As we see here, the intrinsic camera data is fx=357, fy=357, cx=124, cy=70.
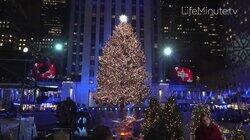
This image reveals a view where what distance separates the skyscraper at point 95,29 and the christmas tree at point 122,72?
5139 centimetres

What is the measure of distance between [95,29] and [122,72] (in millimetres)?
58418

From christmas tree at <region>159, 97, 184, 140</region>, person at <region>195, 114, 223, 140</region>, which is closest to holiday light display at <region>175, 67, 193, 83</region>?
christmas tree at <region>159, 97, 184, 140</region>

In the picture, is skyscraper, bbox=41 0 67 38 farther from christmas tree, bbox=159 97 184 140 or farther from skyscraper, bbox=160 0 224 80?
christmas tree, bbox=159 97 184 140

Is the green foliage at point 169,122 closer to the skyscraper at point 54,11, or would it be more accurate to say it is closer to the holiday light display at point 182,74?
the holiday light display at point 182,74

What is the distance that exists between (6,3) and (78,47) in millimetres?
78217

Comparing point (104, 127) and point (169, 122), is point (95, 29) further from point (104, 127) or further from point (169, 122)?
point (104, 127)

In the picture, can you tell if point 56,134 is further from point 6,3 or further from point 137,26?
point 137,26

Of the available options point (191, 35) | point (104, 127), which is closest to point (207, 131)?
point (104, 127)

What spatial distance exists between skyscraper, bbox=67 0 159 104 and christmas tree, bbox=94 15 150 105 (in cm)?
5139

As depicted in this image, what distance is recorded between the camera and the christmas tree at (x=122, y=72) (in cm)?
3341

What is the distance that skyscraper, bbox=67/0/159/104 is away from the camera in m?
88.1

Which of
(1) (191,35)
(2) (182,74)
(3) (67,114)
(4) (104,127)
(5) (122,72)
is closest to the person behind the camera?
(4) (104,127)

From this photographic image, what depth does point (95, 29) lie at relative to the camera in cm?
9075

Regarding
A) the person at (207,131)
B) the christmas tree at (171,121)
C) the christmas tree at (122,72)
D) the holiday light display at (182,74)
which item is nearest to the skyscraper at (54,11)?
the holiday light display at (182,74)
